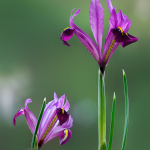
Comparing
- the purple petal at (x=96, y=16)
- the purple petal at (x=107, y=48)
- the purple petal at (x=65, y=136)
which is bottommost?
the purple petal at (x=65, y=136)

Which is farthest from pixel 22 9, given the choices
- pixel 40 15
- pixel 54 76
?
pixel 54 76

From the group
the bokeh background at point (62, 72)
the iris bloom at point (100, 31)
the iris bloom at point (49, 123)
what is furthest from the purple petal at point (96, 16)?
the bokeh background at point (62, 72)

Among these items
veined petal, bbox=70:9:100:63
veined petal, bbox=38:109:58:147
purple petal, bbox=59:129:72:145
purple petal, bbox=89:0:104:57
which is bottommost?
purple petal, bbox=59:129:72:145

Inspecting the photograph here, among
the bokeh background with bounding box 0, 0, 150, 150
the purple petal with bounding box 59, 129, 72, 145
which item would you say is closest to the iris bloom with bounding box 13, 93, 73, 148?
the purple petal with bounding box 59, 129, 72, 145

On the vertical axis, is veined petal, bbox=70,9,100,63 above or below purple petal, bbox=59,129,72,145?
above

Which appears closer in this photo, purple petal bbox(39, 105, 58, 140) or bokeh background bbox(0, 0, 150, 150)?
purple petal bbox(39, 105, 58, 140)

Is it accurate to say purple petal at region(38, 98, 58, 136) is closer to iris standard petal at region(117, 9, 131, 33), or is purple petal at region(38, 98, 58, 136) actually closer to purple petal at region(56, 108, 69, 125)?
purple petal at region(56, 108, 69, 125)

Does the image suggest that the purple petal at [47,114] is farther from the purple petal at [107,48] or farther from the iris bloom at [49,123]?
the purple petal at [107,48]

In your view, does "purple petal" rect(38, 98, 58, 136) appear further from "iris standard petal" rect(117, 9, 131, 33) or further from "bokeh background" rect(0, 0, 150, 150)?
"bokeh background" rect(0, 0, 150, 150)

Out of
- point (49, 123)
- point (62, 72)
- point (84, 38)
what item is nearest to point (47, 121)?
point (49, 123)

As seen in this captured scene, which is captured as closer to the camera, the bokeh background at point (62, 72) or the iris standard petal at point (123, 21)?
the iris standard petal at point (123, 21)
